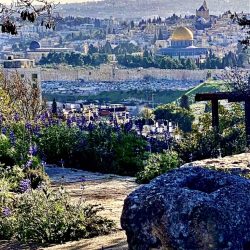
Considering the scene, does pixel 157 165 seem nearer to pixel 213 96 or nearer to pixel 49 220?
pixel 213 96

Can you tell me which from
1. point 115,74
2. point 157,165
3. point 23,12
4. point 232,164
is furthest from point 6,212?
point 115,74

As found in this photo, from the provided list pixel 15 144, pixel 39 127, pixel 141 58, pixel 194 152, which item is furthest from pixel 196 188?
pixel 141 58

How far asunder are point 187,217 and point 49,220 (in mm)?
1919

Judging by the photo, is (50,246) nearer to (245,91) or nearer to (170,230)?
(170,230)

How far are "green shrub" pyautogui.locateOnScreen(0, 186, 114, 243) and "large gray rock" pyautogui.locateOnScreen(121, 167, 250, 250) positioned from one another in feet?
5.17

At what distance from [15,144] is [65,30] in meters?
192

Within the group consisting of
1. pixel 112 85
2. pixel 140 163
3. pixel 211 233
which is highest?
pixel 211 233

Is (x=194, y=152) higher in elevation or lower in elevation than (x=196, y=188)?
lower

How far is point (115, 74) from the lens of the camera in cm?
11506

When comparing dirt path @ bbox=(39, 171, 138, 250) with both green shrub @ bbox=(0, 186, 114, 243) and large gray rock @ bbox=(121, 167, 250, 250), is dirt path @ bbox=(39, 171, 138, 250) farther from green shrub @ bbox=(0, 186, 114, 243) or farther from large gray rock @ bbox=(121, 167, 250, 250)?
large gray rock @ bbox=(121, 167, 250, 250)

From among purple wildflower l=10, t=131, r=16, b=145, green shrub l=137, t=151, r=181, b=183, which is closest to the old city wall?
purple wildflower l=10, t=131, r=16, b=145

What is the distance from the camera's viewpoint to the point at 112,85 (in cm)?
10744

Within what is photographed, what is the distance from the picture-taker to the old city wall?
109 m

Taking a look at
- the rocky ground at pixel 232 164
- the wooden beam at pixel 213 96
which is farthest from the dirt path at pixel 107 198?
the wooden beam at pixel 213 96
